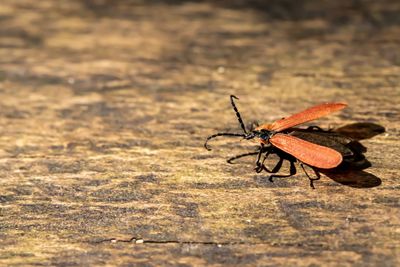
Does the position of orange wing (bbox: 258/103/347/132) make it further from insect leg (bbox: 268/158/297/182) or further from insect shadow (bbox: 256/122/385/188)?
insect leg (bbox: 268/158/297/182)

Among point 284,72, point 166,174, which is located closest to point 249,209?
point 166,174

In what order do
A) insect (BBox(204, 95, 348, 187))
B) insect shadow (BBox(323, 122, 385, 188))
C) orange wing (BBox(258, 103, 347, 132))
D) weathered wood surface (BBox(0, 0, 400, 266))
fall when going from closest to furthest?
weathered wood surface (BBox(0, 0, 400, 266))
insect shadow (BBox(323, 122, 385, 188))
insect (BBox(204, 95, 348, 187))
orange wing (BBox(258, 103, 347, 132))

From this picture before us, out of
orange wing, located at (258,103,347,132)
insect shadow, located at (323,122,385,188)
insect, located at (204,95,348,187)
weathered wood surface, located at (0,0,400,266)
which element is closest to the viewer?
weathered wood surface, located at (0,0,400,266)

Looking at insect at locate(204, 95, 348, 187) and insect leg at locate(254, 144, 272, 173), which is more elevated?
insect at locate(204, 95, 348, 187)

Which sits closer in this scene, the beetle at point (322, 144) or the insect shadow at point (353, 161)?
the insect shadow at point (353, 161)

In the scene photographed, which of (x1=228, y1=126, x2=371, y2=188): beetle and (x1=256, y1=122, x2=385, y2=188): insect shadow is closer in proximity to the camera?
(x1=256, y1=122, x2=385, y2=188): insect shadow

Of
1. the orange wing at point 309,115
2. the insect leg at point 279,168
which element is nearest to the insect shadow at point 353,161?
the insect leg at point 279,168

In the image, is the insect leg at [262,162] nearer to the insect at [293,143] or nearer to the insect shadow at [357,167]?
the insect at [293,143]

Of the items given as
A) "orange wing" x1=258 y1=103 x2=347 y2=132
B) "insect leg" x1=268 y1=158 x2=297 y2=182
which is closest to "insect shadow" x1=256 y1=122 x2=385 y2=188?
"insect leg" x1=268 y1=158 x2=297 y2=182

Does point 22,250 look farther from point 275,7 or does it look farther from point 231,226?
point 275,7
